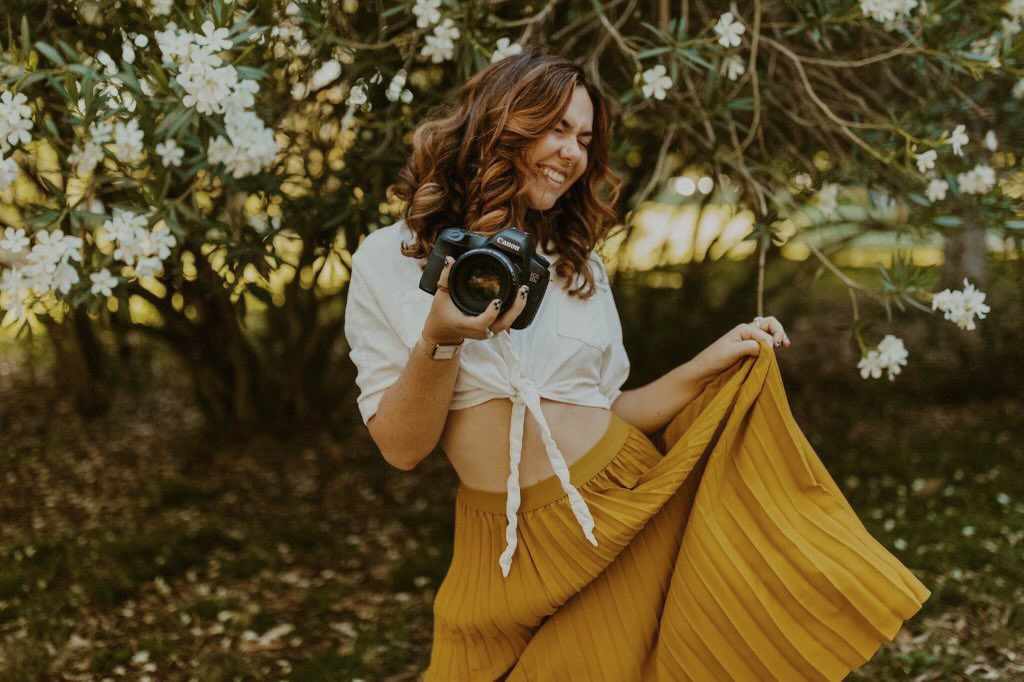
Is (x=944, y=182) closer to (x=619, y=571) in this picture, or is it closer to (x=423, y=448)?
(x=619, y=571)

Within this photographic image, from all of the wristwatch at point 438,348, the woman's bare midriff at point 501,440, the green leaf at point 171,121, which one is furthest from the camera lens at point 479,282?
the green leaf at point 171,121

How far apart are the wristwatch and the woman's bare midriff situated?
0.25 meters

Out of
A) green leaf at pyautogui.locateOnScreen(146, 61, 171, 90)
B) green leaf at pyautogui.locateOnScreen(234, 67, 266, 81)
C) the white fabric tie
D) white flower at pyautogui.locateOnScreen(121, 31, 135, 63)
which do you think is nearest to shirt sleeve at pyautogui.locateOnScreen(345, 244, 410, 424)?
the white fabric tie

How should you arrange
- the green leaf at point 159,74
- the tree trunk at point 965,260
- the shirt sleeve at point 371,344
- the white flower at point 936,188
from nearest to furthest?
1. the shirt sleeve at point 371,344
2. the green leaf at point 159,74
3. the white flower at point 936,188
4. the tree trunk at point 965,260

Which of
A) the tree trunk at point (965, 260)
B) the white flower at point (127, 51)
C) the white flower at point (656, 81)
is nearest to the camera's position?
the white flower at point (127, 51)

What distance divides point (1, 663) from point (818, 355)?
15.3ft

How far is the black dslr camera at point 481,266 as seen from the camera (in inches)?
61.4

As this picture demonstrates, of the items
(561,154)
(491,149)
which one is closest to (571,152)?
(561,154)

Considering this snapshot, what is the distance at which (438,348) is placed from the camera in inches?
65.0

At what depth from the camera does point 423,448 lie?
1838mm

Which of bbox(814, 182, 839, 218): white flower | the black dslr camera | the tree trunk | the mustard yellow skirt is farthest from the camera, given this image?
the tree trunk

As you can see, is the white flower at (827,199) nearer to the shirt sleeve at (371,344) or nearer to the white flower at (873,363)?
the white flower at (873,363)

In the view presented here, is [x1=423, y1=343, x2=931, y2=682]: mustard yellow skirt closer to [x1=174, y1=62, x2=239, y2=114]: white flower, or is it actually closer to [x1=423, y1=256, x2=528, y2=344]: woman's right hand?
[x1=423, y1=256, x2=528, y2=344]: woman's right hand

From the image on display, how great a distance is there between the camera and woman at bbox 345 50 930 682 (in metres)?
1.77
